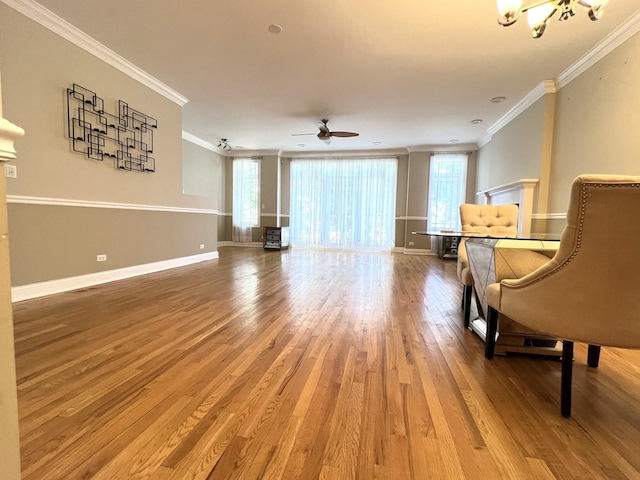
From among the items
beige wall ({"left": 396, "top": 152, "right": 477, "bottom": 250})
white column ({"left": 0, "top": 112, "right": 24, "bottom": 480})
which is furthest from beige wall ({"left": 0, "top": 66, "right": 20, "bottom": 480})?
beige wall ({"left": 396, "top": 152, "right": 477, "bottom": 250})

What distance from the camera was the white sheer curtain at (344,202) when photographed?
297 inches

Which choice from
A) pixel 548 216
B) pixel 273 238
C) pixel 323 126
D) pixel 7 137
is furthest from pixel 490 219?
pixel 273 238

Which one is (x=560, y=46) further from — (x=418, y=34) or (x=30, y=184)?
(x=30, y=184)

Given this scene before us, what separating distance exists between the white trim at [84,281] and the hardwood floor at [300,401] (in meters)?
0.36

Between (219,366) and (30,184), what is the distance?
2.62 meters

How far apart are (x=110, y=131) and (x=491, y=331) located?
13.6ft

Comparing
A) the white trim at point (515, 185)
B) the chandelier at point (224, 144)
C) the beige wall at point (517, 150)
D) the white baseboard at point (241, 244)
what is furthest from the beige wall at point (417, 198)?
A: the chandelier at point (224, 144)

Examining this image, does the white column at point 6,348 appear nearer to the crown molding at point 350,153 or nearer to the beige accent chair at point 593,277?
the beige accent chair at point 593,277

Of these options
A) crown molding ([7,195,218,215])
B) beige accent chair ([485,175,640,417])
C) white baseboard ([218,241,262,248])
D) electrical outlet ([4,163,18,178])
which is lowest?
white baseboard ([218,241,262,248])

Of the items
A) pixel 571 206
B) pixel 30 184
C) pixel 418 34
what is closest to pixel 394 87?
pixel 418 34

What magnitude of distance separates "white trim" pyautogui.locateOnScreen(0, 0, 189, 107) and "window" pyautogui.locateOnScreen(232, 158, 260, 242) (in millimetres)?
3854

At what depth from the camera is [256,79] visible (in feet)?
12.5

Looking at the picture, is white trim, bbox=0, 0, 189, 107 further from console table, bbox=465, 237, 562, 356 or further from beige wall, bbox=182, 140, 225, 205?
console table, bbox=465, 237, 562, 356

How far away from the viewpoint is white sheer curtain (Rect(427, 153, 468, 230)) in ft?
22.9
